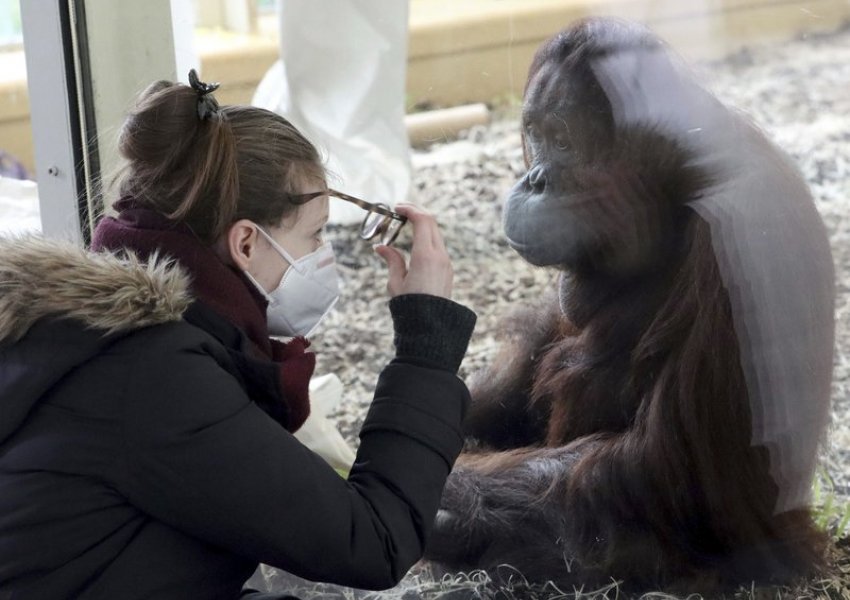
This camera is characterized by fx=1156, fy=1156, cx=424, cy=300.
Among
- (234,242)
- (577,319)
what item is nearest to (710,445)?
(577,319)

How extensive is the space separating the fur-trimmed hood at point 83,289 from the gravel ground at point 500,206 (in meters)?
0.71

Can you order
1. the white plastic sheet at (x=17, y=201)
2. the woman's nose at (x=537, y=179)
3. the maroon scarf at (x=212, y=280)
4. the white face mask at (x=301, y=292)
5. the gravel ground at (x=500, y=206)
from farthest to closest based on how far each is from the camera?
the white plastic sheet at (x=17, y=201), the woman's nose at (x=537, y=179), the gravel ground at (x=500, y=206), the white face mask at (x=301, y=292), the maroon scarf at (x=212, y=280)

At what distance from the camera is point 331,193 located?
60.7 inches

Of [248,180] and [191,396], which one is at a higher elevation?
[248,180]

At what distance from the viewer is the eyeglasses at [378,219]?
1.55 metres

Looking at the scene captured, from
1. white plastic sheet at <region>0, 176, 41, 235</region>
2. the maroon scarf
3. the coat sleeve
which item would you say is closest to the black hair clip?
the maroon scarf

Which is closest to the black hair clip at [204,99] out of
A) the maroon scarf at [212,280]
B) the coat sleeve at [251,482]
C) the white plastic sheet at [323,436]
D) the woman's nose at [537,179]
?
the maroon scarf at [212,280]

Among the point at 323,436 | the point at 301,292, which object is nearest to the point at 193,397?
the point at 301,292

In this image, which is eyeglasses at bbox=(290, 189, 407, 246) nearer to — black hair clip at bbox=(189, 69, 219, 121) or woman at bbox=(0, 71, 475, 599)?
woman at bbox=(0, 71, 475, 599)

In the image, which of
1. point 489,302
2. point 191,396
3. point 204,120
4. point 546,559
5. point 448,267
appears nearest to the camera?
point 191,396

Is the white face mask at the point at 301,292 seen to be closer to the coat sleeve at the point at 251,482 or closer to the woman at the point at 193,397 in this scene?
the woman at the point at 193,397

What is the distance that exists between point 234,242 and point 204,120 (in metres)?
0.16

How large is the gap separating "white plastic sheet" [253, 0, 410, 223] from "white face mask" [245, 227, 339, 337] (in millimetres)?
530

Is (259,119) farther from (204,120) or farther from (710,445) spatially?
(710,445)
